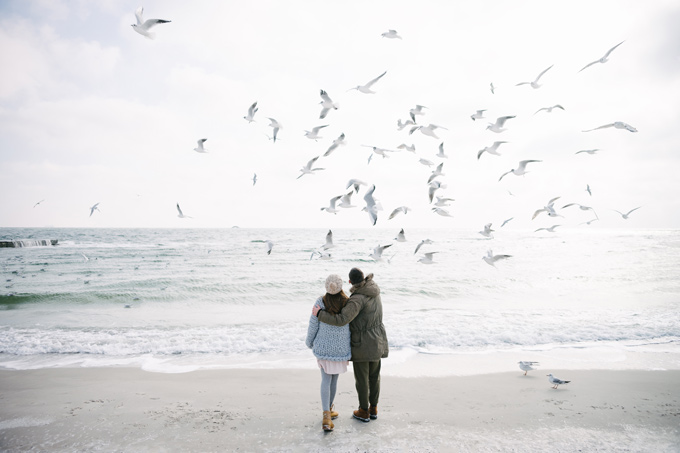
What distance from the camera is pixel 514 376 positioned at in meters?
6.25

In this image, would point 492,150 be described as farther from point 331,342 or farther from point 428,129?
point 331,342

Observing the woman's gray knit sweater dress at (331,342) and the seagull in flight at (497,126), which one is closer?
the woman's gray knit sweater dress at (331,342)

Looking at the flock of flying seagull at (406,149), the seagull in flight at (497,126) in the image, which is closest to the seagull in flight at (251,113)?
the flock of flying seagull at (406,149)

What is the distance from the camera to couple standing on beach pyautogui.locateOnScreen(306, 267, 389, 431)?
3951 mm

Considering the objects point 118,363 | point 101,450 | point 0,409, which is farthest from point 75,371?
point 101,450

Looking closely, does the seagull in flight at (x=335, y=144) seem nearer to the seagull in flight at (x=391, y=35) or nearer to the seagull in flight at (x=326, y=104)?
the seagull in flight at (x=326, y=104)

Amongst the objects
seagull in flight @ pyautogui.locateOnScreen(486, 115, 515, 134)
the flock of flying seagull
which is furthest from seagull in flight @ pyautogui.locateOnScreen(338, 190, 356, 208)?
seagull in flight @ pyautogui.locateOnScreen(486, 115, 515, 134)

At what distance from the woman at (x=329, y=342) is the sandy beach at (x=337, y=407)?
543 mm

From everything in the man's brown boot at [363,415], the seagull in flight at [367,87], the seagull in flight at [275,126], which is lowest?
the man's brown boot at [363,415]

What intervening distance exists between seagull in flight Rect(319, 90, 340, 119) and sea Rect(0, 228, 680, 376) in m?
3.48

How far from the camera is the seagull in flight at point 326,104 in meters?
7.88

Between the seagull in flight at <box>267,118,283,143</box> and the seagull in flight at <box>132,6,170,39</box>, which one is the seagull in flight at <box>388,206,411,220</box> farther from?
the seagull in flight at <box>132,6,170,39</box>

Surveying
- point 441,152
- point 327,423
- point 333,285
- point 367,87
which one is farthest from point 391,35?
point 327,423

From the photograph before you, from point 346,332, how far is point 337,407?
4.56 ft
